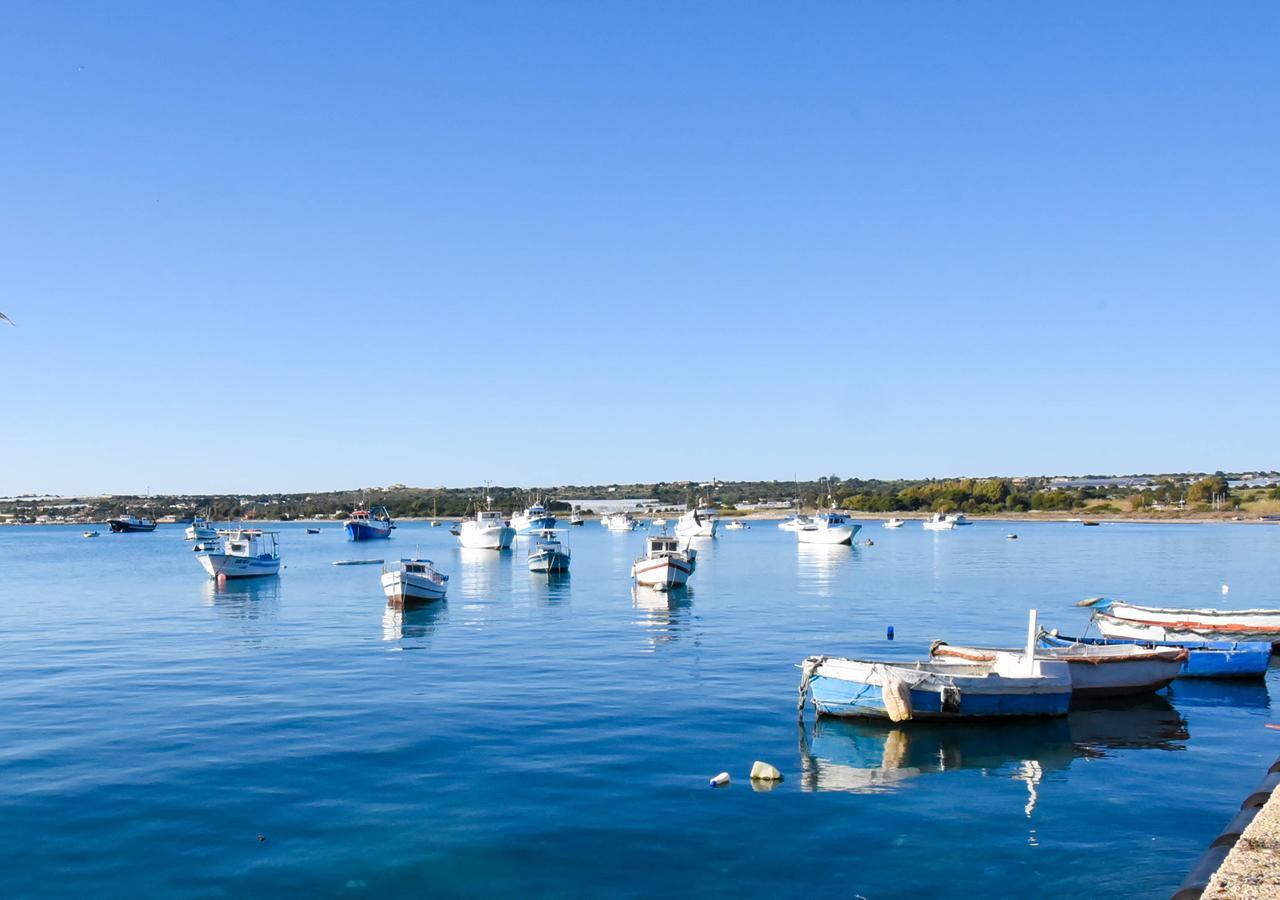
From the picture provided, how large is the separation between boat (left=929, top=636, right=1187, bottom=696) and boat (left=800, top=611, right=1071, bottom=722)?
1843 mm

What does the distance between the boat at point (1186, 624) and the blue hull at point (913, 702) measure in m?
15.3

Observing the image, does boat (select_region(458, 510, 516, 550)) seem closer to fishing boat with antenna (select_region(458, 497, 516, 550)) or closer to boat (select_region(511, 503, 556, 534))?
fishing boat with antenna (select_region(458, 497, 516, 550))

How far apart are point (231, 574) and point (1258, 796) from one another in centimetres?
7419

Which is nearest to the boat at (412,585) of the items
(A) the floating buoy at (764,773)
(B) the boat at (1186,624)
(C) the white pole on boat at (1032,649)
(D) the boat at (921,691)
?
(D) the boat at (921,691)

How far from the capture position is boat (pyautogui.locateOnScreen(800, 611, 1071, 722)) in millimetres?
25953

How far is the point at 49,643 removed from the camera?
4403 cm

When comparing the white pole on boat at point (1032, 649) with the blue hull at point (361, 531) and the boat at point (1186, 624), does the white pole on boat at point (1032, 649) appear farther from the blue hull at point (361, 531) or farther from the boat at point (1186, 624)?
the blue hull at point (361, 531)

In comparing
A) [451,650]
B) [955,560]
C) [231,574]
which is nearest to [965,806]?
[451,650]

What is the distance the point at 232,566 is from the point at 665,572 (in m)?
35.2

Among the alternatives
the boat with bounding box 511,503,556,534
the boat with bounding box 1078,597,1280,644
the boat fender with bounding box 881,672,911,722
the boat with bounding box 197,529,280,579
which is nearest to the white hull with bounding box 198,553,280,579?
the boat with bounding box 197,529,280,579

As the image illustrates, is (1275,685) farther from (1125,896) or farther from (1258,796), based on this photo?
(1125,896)

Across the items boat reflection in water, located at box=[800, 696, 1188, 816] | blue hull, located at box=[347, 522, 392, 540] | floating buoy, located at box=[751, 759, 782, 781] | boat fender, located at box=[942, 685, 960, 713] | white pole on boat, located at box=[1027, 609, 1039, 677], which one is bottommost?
blue hull, located at box=[347, 522, 392, 540]

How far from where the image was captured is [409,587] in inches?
2206

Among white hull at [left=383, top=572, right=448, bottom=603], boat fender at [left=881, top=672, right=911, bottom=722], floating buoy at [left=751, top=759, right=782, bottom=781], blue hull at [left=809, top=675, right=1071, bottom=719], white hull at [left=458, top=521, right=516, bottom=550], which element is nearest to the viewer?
floating buoy at [left=751, top=759, right=782, bottom=781]
